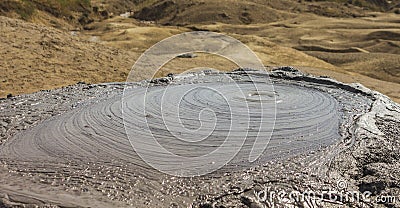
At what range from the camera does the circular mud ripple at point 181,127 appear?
2551 mm

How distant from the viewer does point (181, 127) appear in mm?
2953

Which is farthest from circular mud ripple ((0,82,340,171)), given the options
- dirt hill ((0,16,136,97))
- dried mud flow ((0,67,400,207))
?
dirt hill ((0,16,136,97))

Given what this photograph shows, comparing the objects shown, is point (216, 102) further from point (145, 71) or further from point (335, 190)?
point (145, 71)

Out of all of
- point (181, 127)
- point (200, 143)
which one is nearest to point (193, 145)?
point (200, 143)

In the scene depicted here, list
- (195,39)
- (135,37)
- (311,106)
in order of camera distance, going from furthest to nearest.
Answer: (135,37)
(195,39)
(311,106)

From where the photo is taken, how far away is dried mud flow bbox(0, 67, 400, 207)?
2.07m

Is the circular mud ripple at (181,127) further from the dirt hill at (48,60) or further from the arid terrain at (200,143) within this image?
the dirt hill at (48,60)

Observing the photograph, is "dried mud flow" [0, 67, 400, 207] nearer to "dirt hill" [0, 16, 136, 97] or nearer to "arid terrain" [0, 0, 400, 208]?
"arid terrain" [0, 0, 400, 208]

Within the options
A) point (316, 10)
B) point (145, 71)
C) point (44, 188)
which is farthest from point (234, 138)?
point (316, 10)

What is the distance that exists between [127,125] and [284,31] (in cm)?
1480

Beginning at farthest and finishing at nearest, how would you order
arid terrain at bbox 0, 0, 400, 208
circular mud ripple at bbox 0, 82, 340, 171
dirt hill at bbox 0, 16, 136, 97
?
1. dirt hill at bbox 0, 16, 136, 97
2. circular mud ripple at bbox 0, 82, 340, 171
3. arid terrain at bbox 0, 0, 400, 208

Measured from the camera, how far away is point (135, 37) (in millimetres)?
12906

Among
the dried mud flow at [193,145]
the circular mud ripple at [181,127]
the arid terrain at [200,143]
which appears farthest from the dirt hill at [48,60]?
the circular mud ripple at [181,127]

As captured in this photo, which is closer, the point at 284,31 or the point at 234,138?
the point at 234,138
